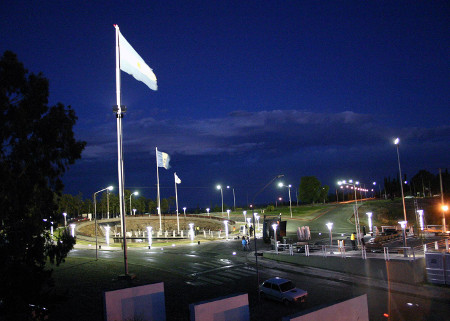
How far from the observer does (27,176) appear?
45.5 ft

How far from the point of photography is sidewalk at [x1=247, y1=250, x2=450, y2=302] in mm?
21273

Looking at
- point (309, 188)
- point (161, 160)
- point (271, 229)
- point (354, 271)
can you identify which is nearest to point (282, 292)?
point (354, 271)

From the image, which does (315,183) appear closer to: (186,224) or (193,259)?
(186,224)

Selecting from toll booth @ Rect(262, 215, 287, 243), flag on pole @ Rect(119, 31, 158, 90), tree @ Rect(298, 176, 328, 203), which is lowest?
toll booth @ Rect(262, 215, 287, 243)

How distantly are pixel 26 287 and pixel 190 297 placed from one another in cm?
1078

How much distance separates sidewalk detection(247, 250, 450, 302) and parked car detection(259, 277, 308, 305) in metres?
6.57

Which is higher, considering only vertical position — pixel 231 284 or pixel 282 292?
pixel 282 292

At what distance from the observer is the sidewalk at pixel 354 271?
2127 cm

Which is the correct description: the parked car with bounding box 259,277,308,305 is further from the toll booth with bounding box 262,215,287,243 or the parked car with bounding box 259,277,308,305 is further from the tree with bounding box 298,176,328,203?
the tree with bounding box 298,176,328,203

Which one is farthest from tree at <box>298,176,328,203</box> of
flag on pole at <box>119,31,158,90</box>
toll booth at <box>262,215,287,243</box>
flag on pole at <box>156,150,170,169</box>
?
flag on pole at <box>119,31,158,90</box>

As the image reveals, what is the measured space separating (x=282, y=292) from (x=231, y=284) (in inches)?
243

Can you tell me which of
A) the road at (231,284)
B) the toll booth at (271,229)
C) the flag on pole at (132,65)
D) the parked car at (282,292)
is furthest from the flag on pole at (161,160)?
the parked car at (282,292)

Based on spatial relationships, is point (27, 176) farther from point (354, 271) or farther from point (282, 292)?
point (354, 271)

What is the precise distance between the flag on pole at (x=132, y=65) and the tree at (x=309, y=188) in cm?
11677
